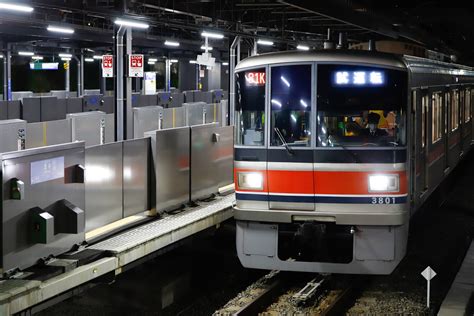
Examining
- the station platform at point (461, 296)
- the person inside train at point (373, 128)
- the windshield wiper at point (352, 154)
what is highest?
the person inside train at point (373, 128)

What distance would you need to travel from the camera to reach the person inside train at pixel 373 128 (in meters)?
8.34

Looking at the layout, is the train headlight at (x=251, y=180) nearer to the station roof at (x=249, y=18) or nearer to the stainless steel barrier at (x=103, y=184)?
the stainless steel barrier at (x=103, y=184)

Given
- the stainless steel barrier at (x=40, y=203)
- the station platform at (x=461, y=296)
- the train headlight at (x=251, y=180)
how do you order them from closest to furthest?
the stainless steel barrier at (x=40, y=203), the station platform at (x=461, y=296), the train headlight at (x=251, y=180)

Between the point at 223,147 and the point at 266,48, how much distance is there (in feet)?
56.1

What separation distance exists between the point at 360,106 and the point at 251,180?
149 cm

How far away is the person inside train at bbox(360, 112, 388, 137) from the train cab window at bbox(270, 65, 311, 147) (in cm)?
64

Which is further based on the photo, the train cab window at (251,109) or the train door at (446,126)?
the train door at (446,126)

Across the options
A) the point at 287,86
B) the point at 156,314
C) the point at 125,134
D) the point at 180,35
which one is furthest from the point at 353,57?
the point at 180,35

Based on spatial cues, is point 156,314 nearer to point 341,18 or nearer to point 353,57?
point 353,57

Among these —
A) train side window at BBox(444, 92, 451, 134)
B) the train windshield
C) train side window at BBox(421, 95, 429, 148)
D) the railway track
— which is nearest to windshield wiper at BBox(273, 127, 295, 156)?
the train windshield

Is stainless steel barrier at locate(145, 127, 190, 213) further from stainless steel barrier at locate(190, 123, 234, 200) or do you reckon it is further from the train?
the train

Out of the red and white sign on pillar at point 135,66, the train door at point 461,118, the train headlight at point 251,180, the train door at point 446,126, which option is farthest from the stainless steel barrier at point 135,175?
the train door at point 461,118

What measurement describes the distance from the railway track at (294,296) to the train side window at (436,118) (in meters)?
3.16

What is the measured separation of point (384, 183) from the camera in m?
8.30
